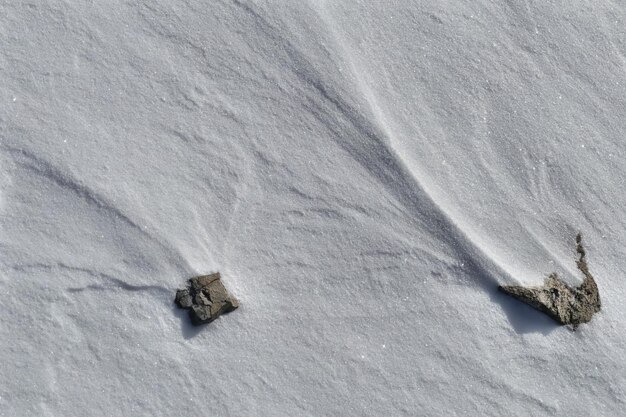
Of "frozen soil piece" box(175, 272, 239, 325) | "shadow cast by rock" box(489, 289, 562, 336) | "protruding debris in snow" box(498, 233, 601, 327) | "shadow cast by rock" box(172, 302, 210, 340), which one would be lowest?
"shadow cast by rock" box(172, 302, 210, 340)

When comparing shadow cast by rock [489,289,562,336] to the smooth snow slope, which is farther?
shadow cast by rock [489,289,562,336]

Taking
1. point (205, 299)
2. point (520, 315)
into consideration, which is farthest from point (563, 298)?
point (205, 299)

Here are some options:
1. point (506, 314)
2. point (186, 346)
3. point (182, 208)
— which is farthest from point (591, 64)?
point (186, 346)

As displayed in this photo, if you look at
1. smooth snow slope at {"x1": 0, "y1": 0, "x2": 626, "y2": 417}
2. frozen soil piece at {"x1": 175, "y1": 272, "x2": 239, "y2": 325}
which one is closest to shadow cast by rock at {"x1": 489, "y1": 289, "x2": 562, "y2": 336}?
smooth snow slope at {"x1": 0, "y1": 0, "x2": 626, "y2": 417}

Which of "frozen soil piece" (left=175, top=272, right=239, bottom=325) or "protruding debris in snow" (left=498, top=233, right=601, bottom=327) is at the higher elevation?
"protruding debris in snow" (left=498, top=233, right=601, bottom=327)

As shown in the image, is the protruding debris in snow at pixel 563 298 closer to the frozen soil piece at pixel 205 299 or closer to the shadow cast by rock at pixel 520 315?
the shadow cast by rock at pixel 520 315

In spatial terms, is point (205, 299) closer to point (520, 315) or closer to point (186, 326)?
point (186, 326)

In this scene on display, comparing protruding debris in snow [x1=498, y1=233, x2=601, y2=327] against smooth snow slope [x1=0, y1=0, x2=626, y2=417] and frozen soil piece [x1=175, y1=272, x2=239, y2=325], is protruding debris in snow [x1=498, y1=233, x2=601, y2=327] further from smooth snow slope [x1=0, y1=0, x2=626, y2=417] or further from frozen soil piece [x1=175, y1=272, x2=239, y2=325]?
frozen soil piece [x1=175, y1=272, x2=239, y2=325]

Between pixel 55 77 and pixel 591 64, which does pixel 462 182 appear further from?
pixel 55 77
